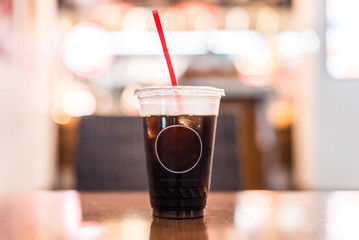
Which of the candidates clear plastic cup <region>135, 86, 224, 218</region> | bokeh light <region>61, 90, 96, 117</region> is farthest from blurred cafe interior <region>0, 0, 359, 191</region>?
clear plastic cup <region>135, 86, 224, 218</region>

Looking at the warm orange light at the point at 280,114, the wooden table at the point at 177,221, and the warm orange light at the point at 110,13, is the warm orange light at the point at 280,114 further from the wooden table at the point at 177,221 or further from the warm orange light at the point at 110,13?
the wooden table at the point at 177,221

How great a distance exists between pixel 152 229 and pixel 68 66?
585 cm

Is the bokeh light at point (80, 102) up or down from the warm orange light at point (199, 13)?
down

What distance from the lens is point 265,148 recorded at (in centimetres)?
536

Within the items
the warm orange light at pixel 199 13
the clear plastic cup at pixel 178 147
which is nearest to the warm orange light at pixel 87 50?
the warm orange light at pixel 199 13

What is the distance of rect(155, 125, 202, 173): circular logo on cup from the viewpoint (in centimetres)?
71

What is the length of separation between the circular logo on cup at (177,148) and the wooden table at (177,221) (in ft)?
0.24

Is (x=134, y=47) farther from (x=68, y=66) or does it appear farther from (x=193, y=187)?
(x=193, y=187)

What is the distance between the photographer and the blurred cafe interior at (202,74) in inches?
150

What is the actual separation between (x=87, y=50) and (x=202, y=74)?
148 cm

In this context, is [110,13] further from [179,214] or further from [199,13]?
[179,214]

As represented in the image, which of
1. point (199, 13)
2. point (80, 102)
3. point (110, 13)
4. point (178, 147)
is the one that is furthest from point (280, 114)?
point (178, 147)

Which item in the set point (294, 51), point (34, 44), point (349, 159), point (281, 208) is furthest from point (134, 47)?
point (281, 208)

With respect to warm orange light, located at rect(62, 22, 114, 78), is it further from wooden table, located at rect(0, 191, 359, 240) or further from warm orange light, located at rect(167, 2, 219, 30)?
wooden table, located at rect(0, 191, 359, 240)
